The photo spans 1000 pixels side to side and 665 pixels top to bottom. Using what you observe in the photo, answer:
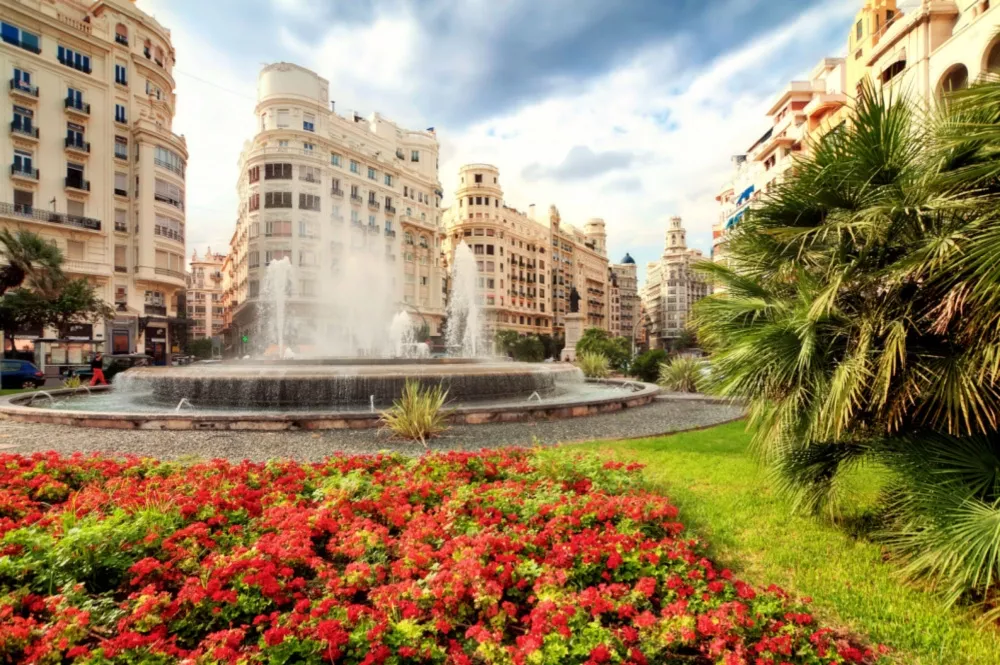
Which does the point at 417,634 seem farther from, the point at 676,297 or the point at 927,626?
the point at 676,297

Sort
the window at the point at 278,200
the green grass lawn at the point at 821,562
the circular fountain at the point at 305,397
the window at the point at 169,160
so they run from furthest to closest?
the window at the point at 278,200
the window at the point at 169,160
the circular fountain at the point at 305,397
the green grass lawn at the point at 821,562

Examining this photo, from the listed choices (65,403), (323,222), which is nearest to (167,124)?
(323,222)

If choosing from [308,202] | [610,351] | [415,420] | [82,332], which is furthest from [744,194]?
[82,332]

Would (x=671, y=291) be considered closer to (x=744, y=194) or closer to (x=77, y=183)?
(x=744, y=194)

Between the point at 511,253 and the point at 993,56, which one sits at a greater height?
the point at 511,253

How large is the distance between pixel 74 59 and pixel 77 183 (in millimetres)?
9000

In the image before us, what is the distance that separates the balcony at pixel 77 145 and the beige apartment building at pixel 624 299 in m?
100

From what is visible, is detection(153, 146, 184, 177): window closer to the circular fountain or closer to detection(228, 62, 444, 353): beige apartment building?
detection(228, 62, 444, 353): beige apartment building

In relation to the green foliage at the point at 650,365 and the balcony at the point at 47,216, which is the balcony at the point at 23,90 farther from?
the green foliage at the point at 650,365

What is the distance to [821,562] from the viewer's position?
3990 millimetres

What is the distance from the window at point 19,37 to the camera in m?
33.4

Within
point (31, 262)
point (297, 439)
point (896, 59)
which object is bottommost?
point (297, 439)

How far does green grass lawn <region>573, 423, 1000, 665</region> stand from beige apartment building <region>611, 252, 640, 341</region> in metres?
117

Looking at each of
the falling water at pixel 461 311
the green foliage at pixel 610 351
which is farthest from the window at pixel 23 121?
the green foliage at pixel 610 351
